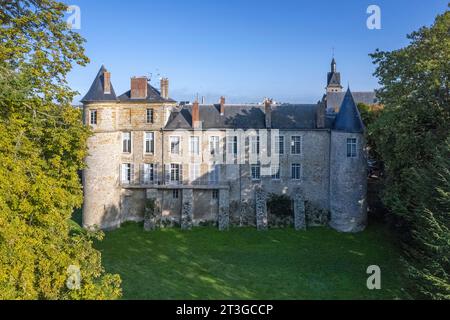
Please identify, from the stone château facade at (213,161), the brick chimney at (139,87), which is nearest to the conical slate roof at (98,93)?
the stone château facade at (213,161)

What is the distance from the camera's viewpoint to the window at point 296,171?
32812 millimetres

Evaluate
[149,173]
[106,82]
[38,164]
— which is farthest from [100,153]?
[38,164]

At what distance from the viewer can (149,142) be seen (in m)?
33.5

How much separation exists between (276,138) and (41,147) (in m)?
20.7

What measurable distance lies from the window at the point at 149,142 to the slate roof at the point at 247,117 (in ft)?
4.65

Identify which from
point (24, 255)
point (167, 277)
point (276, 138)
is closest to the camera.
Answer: point (24, 255)

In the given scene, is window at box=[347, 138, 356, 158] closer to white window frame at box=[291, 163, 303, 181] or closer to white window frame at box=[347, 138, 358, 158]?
white window frame at box=[347, 138, 358, 158]

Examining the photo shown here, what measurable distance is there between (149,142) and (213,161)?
5389 millimetres

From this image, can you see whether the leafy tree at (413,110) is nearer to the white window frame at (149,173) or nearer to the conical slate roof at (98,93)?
the white window frame at (149,173)

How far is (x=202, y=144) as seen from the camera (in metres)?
33.2

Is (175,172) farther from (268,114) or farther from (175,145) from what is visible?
(268,114)

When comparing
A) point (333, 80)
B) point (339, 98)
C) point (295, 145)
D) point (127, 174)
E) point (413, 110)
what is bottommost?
point (127, 174)
